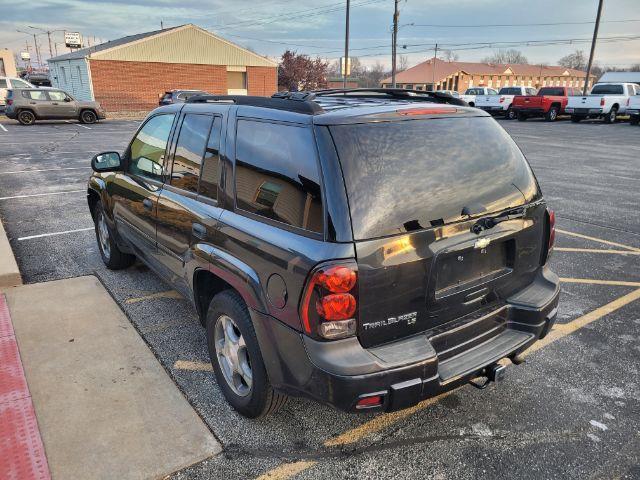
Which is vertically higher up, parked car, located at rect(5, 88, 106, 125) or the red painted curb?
parked car, located at rect(5, 88, 106, 125)

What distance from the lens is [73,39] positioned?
192 feet

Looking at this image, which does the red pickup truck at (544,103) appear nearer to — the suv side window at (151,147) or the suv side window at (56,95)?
the suv side window at (56,95)

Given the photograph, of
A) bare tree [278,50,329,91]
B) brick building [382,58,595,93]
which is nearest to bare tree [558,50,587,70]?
brick building [382,58,595,93]

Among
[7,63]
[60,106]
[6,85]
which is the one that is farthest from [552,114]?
[7,63]

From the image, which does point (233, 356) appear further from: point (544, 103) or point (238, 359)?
point (544, 103)

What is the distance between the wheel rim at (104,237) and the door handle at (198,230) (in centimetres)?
244

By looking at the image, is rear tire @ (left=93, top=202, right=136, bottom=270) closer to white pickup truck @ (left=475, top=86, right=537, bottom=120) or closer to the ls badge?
the ls badge

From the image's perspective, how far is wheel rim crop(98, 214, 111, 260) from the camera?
5.24m

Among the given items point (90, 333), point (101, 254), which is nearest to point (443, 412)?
point (90, 333)

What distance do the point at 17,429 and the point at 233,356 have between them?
1307 mm

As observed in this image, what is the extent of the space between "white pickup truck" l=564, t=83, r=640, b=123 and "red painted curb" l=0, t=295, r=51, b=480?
30.5m

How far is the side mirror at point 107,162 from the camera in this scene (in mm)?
4469

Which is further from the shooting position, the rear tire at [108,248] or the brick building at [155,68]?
the brick building at [155,68]

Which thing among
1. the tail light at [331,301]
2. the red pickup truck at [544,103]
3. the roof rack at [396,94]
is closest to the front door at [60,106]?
the roof rack at [396,94]
